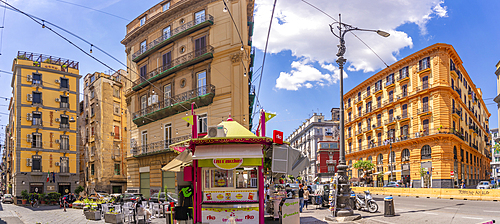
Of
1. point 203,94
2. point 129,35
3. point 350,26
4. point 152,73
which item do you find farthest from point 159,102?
point 350,26

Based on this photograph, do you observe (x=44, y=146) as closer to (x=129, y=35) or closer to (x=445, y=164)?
(x=129, y=35)

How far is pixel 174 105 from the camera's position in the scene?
28438 mm

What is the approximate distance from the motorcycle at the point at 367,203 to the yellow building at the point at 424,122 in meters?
34.5

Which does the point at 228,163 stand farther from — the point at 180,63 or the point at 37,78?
the point at 37,78

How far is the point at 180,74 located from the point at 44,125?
27011mm

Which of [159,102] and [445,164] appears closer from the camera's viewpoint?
[159,102]

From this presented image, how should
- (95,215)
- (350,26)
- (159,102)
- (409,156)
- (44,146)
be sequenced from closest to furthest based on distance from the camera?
(350,26) < (95,215) < (159,102) < (44,146) < (409,156)

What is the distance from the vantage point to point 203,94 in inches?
1064

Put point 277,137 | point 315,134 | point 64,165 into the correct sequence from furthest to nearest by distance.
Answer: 1. point 315,134
2. point 64,165
3. point 277,137

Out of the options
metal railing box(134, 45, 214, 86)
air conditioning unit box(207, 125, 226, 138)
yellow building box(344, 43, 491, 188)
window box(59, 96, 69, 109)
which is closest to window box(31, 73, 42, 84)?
window box(59, 96, 69, 109)

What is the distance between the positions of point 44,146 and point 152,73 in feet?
76.0

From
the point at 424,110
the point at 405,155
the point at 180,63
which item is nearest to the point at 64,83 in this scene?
the point at 180,63

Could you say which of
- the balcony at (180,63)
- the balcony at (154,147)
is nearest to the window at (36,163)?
the balcony at (154,147)

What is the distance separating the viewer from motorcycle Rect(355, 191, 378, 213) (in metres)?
17.2
